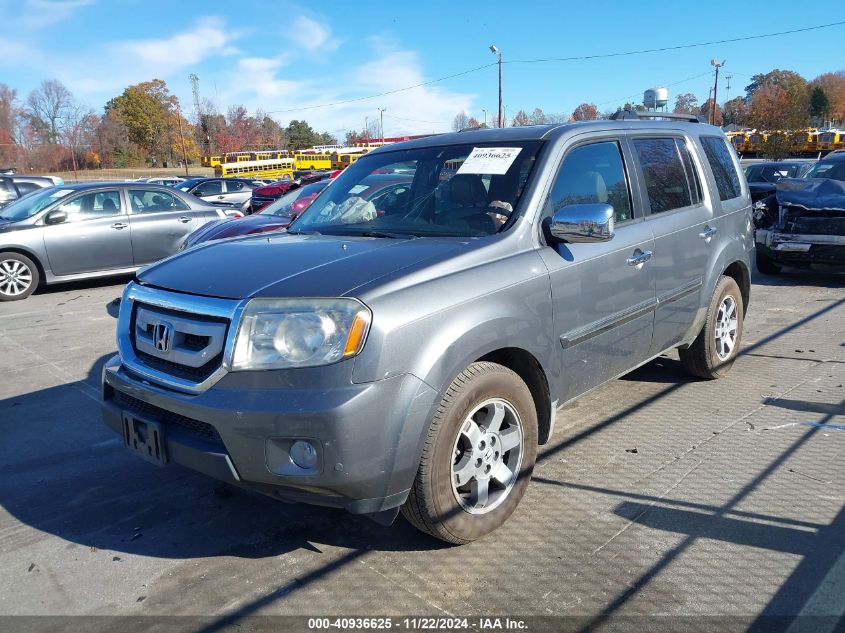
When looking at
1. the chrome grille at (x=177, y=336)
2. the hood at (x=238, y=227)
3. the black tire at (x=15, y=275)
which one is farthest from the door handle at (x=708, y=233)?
the black tire at (x=15, y=275)

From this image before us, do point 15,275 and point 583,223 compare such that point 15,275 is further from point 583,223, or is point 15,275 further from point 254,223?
point 583,223

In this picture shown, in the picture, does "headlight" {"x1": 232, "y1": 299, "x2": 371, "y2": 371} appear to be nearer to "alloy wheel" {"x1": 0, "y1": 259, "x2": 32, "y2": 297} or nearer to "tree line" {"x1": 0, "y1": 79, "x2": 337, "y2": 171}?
"alloy wheel" {"x1": 0, "y1": 259, "x2": 32, "y2": 297}

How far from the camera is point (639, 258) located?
4117mm

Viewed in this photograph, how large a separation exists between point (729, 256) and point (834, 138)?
52576 millimetres

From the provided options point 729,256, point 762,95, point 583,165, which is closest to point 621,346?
point 583,165

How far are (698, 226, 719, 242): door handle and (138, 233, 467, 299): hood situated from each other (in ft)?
7.66

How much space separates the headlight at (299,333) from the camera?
2.69 m

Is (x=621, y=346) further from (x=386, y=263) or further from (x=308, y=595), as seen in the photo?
(x=308, y=595)

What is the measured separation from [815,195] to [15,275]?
11254 millimetres

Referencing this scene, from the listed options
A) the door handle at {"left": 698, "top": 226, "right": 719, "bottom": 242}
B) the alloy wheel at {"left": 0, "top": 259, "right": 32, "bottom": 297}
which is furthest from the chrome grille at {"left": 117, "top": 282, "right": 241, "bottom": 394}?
the alloy wheel at {"left": 0, "top": 259, "right": 32, "bottom": 297}

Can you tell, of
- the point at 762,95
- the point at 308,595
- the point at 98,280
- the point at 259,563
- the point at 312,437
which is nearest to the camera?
the point at 312,437

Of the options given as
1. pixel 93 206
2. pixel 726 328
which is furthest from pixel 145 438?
pixel 93 206

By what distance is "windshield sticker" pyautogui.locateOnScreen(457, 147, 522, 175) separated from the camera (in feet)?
12.5

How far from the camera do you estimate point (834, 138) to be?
48.7 meters
